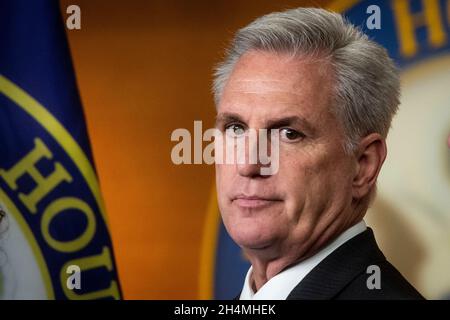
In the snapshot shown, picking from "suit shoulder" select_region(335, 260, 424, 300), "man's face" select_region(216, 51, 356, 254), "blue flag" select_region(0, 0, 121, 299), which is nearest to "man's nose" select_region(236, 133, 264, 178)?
"man's face" select_region(216, 51, 356, 254)

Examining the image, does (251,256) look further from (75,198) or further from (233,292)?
(75,198)

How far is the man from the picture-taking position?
4.40 ft

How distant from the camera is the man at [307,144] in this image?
4.40ft

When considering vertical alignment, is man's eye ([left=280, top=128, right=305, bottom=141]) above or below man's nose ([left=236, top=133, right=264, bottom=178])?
above

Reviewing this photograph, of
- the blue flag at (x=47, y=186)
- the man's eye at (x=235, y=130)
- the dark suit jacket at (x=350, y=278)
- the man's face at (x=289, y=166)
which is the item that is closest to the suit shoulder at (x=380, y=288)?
the dark suit jacket at (x=350, y=278)

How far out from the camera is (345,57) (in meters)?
1.33

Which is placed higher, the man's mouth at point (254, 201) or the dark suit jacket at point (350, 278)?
the man's mouth at point (254, 201)

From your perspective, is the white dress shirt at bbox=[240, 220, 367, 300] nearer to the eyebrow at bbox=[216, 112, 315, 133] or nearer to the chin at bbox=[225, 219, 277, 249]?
the chin at bbox=[225, 219, 277, 249]

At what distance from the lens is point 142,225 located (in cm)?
183

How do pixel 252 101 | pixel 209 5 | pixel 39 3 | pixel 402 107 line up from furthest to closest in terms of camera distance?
pixel 39 3
pixel 209 5
pixel 402 107
pixel 252 101

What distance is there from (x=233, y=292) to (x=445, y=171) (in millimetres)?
580

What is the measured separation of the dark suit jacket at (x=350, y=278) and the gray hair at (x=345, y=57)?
0.63 feet

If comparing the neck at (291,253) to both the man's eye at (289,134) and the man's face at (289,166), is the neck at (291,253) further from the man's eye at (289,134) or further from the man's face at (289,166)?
the man's eye at (289,134)

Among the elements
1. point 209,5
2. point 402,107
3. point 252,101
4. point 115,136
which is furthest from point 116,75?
point 402,107
